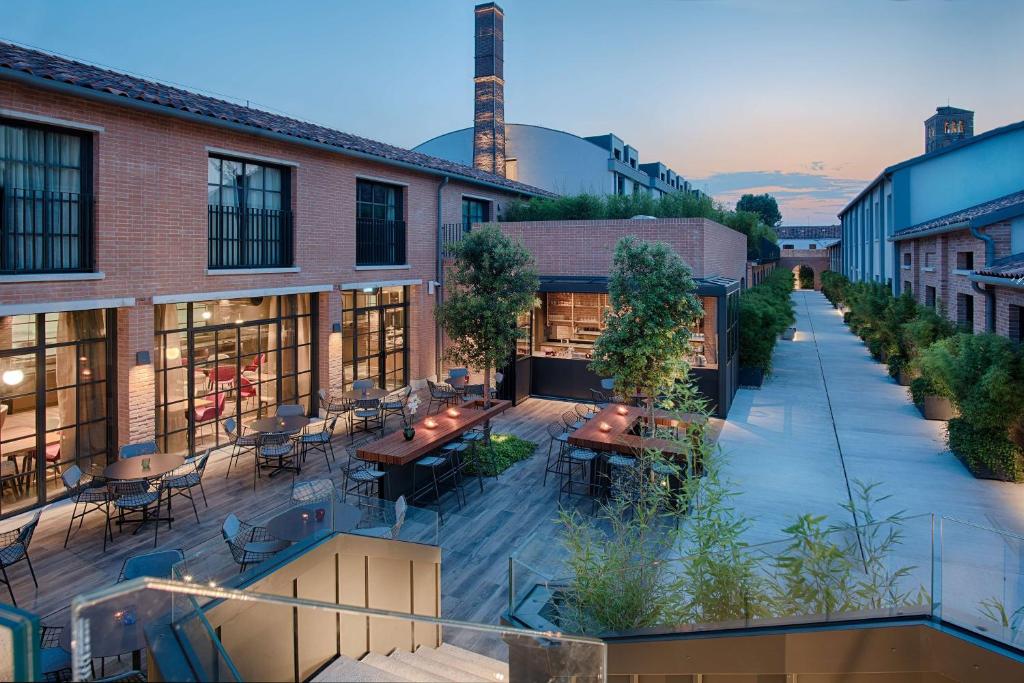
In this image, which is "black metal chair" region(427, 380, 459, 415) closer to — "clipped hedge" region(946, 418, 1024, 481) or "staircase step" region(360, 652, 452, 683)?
"staircase step" region(360, 652, 452, 683)

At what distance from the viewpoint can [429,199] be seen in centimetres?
1675

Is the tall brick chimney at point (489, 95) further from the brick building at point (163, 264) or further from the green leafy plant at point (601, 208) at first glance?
the brick building at point (163, 264)

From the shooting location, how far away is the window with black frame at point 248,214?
1114 centimetres

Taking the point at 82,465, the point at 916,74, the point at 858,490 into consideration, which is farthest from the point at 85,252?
the point at 916,74

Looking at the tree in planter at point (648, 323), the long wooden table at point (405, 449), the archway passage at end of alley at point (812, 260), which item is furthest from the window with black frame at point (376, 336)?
the archway passage at end of alley at point (812, 260)

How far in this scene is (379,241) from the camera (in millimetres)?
15227

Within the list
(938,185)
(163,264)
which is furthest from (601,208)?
(163,264)

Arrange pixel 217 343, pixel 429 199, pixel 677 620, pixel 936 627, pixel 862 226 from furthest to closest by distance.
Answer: pixel 862 226
pixel 429 199
pixel 217 343
pixel 677 620
pixel 936 627

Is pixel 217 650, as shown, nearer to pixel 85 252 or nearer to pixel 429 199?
pixel 85 252

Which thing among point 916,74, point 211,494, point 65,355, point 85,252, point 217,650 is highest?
point 916,74

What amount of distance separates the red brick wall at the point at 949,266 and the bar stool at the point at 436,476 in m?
11.1

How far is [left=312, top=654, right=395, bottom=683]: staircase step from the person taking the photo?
13.7 feet

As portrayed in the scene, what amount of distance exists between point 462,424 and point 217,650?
689 centimetres

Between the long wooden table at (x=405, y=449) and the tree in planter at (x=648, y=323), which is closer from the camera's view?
the long wooden table at (x=405, y=449)
